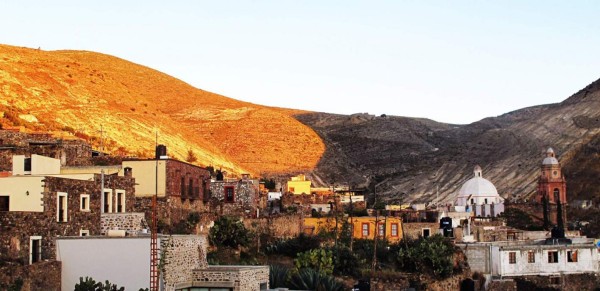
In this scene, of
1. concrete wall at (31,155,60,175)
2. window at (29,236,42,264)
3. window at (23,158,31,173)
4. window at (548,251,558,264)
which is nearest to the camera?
window at (29,236,42,264)

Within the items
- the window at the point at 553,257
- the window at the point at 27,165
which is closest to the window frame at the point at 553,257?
the window at the point at 553,257

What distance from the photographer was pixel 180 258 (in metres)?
23.8

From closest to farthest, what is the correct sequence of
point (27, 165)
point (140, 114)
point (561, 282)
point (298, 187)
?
point (27, 165), point (561, 282), point (298, 187), point (140, 114)

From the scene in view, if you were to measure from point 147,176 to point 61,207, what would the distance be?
13678 millimetres

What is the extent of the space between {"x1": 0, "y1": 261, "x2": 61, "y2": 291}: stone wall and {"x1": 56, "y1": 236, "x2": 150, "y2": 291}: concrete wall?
343mm

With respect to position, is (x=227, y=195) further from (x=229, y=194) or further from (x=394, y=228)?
(x=394, y=228)

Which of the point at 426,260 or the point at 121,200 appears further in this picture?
the point at 426,260

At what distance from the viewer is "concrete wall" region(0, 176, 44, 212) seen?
24.7 meters

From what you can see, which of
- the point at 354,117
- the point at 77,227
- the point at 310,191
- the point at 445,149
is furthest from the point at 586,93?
the point at 77,227

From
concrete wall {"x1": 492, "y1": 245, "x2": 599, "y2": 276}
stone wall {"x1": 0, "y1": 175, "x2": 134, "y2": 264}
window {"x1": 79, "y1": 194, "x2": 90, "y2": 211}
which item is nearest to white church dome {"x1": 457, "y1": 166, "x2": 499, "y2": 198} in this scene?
concrete wall {"x1": 492, "y1": 245, "x2": 599, "y2": 276}

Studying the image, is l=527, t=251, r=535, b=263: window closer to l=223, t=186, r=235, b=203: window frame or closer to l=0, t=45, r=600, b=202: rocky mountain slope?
l=223, t=186, r=235, b=203: window frame

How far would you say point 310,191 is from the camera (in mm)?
75125

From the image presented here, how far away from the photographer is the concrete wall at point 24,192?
2469 centimetres

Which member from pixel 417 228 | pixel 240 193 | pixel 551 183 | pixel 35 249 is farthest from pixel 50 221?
pixel 551 183
